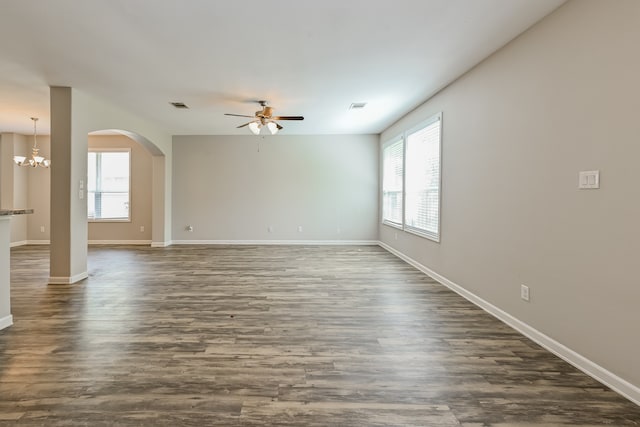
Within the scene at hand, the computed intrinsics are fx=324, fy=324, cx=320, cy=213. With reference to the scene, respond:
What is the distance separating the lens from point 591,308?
2.18 metres

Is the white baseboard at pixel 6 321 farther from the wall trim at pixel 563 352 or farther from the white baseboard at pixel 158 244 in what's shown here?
the white baseboard at pixel 158 244

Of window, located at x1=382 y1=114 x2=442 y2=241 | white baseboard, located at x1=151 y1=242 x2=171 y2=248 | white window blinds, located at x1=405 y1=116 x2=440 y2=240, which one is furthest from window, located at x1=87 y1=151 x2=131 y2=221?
white window blinds, located at x1=405 y1=116 x2=440 y2=240

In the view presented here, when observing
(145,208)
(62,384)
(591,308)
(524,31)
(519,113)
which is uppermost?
(524,31)

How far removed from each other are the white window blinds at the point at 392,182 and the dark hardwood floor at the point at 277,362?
2700 mm

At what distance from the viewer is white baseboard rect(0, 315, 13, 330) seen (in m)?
2.86

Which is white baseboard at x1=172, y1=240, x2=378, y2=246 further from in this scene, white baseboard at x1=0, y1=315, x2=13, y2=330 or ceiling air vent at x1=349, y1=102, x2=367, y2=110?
white baseboard at x1=0, y1=315, x2=13, y2=330

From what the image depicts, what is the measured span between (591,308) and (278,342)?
2.25 meters

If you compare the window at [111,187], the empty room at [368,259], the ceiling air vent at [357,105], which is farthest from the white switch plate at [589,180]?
the window at [111,187]

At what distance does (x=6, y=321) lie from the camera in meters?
2.91

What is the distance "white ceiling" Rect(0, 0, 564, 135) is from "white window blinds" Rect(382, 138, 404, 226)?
1437mm

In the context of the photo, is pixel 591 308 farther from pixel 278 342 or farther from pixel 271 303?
pixel 271 303

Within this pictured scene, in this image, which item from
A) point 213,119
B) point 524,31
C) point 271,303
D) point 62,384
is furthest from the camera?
point 213,119

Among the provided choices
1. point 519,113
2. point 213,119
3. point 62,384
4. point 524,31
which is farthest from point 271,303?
point 213,119

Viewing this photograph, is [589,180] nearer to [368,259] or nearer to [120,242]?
[368,259]
